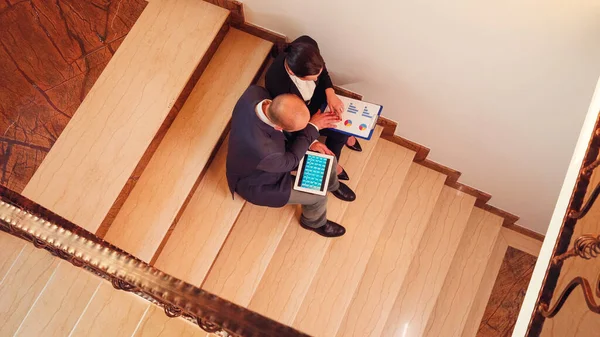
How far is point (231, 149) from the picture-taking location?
8.19 ft

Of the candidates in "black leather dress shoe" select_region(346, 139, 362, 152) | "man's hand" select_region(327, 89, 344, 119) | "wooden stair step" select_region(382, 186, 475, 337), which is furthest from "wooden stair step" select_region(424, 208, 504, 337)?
"man's hand" select_region(327, 89, 344, 119)

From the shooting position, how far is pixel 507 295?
3.82m

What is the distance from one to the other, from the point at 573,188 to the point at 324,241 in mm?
1685

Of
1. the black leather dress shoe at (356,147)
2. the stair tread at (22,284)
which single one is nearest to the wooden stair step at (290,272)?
the black leather dress shoe at (356,147)

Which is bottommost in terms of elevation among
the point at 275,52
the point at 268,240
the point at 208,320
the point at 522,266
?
the point at 208,320

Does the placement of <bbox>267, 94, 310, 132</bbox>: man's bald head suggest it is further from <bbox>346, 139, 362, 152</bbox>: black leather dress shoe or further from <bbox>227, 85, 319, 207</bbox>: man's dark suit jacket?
<bbox>346, 139, 362, 152</bbox>: black leather dress shoe

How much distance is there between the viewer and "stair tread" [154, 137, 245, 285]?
276cm

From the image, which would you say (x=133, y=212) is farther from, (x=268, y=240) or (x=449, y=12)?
(x=449, y=12)

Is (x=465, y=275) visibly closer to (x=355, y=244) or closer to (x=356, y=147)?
(x=355, y=244)

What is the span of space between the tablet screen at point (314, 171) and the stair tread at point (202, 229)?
447 millimetres

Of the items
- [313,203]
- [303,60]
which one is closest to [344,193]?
[313,203]

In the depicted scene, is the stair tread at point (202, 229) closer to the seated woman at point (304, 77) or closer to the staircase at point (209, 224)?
the staircase at point (209, 224)

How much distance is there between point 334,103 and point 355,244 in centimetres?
107

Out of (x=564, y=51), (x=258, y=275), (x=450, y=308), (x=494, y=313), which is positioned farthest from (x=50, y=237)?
(x=494, y=313)
